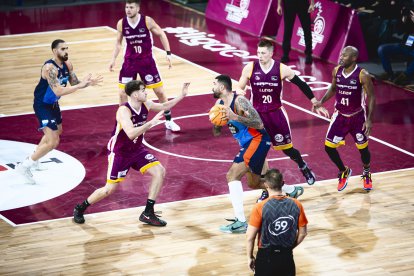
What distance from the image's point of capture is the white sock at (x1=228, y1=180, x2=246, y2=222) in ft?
35.2

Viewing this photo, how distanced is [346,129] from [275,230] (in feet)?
13.5

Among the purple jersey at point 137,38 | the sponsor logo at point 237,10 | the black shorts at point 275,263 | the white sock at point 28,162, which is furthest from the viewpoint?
the sponsor logo at point 237,10

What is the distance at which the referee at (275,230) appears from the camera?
8078 millimetres

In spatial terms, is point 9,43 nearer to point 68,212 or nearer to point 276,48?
point 276,48

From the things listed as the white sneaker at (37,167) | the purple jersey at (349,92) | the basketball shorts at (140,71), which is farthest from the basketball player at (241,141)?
the basketball shorts at (140,71)

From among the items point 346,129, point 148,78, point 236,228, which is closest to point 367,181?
point 346,129

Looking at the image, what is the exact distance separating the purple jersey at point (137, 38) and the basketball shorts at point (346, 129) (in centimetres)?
360

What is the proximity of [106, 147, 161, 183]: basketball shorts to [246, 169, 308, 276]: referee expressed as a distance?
3.04 m

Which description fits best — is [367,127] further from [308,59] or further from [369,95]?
[308,59]

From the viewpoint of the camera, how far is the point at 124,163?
1091 centimetres

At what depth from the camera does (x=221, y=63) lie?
1816 centimetres

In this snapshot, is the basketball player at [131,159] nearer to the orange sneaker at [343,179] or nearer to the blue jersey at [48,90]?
the blue jersey at [48,90]

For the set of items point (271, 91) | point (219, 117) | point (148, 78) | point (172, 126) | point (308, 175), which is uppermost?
point (219, 117)

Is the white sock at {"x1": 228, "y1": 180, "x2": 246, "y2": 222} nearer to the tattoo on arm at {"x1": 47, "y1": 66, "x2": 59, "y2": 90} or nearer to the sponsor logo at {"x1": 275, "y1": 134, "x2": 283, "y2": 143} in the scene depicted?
the sponsor logo at {"x1": 275, "y1": 134, "x2": 283, "y2": 143}
